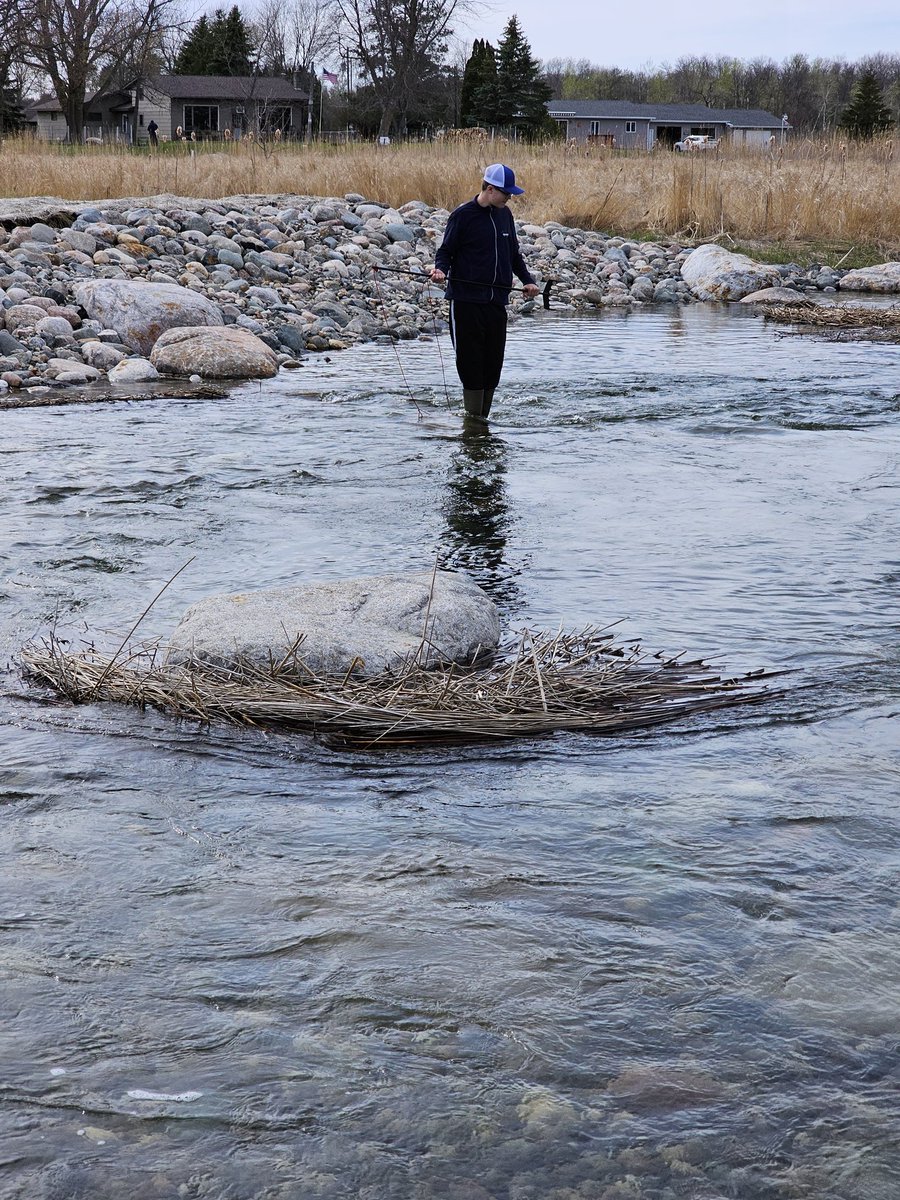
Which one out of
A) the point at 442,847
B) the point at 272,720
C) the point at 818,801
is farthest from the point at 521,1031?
the point at 272,720

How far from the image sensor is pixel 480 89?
63.0 meters

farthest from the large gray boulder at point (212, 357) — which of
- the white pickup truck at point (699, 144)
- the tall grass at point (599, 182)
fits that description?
the white pickup truck at point (699, 144)

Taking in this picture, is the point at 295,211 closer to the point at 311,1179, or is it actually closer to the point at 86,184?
the point at 86,184

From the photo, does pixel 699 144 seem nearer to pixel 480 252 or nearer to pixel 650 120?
pixel 480 252

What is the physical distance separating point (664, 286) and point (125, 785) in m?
19.2

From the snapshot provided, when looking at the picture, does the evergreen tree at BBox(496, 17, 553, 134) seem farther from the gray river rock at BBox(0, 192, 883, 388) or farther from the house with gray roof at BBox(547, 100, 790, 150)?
the gray river rock at BBox(0, 192, 883, 388)

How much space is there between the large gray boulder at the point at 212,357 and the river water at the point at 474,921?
653 centimetres

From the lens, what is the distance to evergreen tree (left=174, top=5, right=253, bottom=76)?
7144 centimetres

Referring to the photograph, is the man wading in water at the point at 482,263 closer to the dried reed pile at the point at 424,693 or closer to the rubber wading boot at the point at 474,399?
the rubber wading boot at the point at 474,399

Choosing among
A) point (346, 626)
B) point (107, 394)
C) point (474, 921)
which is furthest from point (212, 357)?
point (474, 921)

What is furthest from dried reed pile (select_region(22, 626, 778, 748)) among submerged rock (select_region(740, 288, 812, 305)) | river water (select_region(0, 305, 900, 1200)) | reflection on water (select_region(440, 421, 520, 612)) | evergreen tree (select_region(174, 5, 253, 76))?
evergreen tree (select_region(174, 5, 253, 76))

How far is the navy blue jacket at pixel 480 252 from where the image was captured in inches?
352

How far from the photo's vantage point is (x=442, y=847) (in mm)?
3564

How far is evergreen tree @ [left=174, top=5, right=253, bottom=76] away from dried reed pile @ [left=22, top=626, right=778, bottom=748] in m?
74.3
